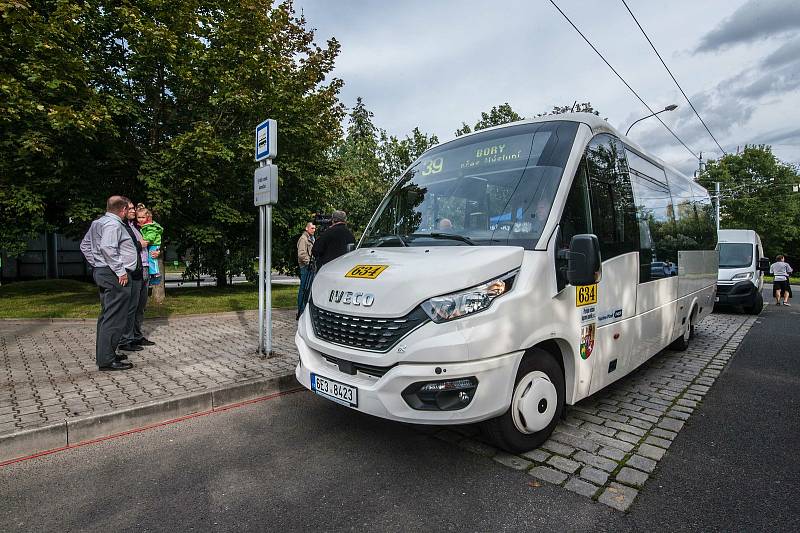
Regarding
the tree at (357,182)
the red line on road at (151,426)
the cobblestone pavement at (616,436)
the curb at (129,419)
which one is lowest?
the cobblestone pavement at (616,436)

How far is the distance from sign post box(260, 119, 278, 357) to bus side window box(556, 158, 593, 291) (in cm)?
355

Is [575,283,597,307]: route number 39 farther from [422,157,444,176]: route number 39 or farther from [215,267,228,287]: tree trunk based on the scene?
[215,267,228,287]: tree trunk

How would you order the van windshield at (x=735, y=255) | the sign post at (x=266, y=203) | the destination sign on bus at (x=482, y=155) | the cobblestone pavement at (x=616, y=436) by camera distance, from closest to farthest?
1. the cobblestone pavement at (x=616, y=436)
2. the destination sign on bus at (x=482, y=155)
3. the sign post at (x=266, y=203)
4. the van windshield at (x=735, y=255)

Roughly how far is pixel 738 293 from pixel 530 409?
1124 cm

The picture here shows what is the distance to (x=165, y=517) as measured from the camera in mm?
2615

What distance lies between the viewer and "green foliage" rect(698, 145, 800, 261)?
4541cm

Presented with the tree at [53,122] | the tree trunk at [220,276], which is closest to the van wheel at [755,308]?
the tree trunk at [220,276]

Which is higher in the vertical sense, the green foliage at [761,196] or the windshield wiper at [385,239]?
the green foliage at [761,196]

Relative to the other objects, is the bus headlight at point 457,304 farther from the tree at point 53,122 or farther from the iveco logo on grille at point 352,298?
the tree at point 53,122

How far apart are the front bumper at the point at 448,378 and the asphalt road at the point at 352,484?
0.46m

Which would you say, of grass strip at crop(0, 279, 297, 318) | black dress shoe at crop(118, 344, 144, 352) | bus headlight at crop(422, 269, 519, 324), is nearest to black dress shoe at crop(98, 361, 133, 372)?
black dress shoe at crop(118, 344, 144, 352)

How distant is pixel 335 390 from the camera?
129 inches

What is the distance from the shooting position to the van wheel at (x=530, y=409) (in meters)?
3.17

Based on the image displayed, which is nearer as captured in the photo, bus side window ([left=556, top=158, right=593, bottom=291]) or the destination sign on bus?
bus side window ([left=556, top=158, right=593, bottom=291])
